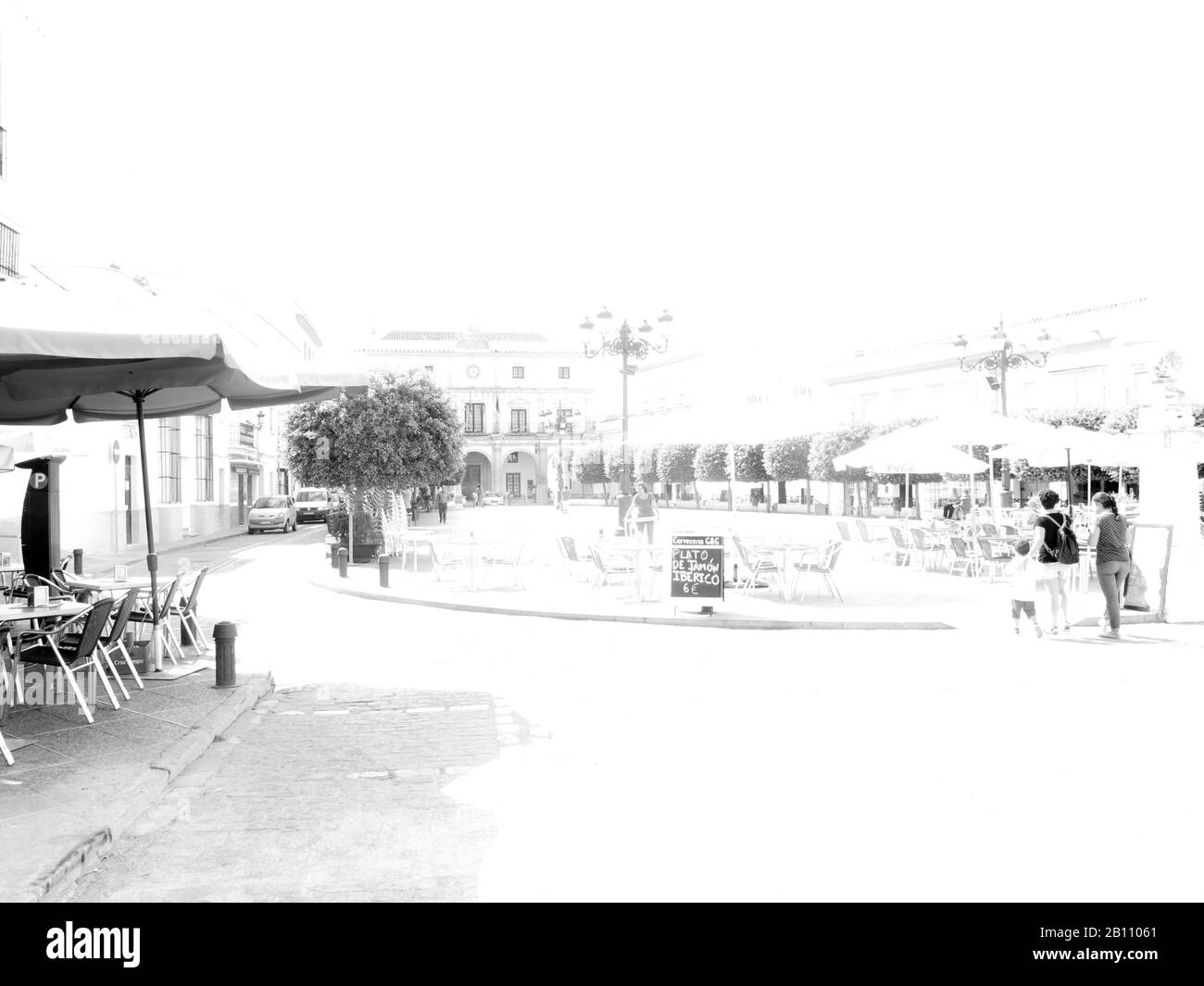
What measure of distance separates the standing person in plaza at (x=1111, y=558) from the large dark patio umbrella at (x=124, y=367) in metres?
7.07

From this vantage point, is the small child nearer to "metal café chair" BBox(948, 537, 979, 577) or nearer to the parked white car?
"metal café chair" BBox(948, 537, 979, 577)

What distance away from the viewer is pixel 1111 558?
956cm

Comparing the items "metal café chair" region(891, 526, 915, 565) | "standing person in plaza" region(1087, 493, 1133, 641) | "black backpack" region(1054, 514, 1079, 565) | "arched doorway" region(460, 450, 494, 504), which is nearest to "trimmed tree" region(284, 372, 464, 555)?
"metal café chair" region(891, 526, 915, 565)

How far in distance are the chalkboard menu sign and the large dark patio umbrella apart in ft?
14.7

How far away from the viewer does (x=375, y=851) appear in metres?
4.07

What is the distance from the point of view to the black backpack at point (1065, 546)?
9516mm

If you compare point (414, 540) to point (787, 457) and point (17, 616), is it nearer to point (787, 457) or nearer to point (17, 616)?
point (17, 616)

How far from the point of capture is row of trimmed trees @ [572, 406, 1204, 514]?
3634cm

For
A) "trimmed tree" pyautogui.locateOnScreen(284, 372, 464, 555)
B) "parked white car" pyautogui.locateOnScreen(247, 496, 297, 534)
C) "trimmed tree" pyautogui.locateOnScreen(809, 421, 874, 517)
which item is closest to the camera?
"trimmed tree" pyautogui.locateOnScreen(284, 372, 464, 555)

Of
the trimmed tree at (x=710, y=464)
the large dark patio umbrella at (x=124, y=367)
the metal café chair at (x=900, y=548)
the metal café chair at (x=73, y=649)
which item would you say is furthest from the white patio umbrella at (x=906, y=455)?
the trimmed tree at (x=710, y=464)

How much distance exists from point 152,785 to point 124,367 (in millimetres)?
3195
